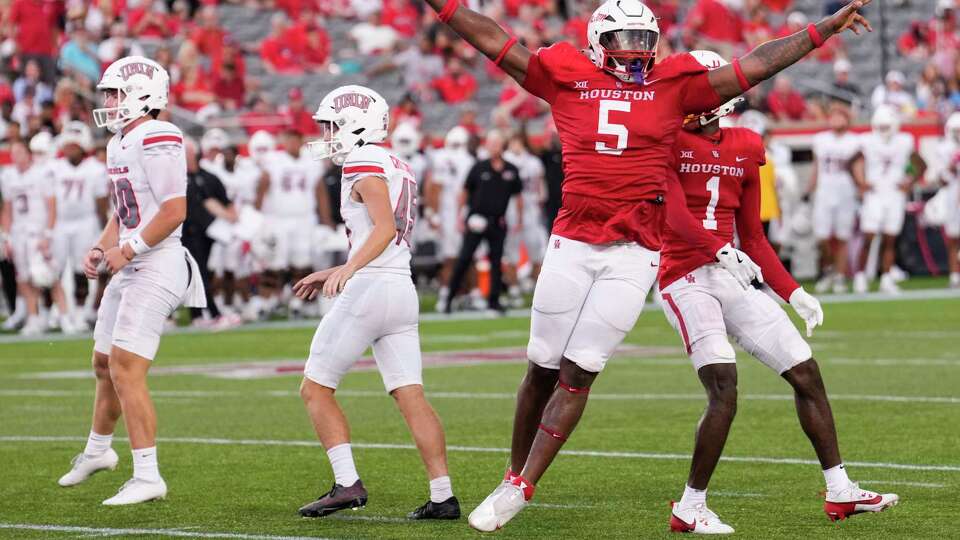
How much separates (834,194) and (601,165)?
16.2 metres

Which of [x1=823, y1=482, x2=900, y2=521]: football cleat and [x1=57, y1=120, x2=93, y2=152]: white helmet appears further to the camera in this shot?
[x1=57, y1=120, x2=93, y2=152]: white helmet

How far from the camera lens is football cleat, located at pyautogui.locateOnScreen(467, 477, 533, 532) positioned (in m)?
7.10

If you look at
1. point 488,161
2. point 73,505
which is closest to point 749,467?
point 73,505

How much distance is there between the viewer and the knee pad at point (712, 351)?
7441 millimetres

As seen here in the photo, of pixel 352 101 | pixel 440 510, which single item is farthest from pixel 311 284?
pixel 440 510

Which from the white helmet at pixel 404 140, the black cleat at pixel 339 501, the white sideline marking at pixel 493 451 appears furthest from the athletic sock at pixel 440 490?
the white helmet at pixel 404 140

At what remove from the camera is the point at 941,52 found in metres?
27.7

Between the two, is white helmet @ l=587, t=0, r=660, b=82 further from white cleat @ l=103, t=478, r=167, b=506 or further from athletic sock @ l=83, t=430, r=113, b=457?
athletic sock @ l=83, t=430, r=113, b=457

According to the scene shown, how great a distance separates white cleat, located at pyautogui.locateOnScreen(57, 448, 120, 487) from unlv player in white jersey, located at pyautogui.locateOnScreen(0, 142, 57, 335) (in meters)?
11.0

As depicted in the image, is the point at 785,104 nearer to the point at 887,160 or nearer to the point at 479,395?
the point at 887,160

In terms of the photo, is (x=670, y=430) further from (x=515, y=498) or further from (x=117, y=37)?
(x=117, y=37)

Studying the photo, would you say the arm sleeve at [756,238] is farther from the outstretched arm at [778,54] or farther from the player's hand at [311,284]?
the player's hand at [311,284]

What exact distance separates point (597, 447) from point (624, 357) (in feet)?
18.0

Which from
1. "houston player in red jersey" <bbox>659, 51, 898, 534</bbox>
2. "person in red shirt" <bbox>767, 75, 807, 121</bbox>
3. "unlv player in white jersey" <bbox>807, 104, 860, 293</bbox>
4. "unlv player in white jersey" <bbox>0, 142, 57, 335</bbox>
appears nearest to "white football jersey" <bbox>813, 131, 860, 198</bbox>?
"unlv player in white jersey" <bbox>807, 104, 860, 293</bbox>
